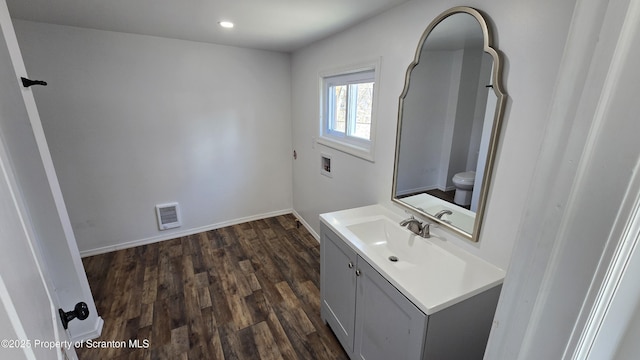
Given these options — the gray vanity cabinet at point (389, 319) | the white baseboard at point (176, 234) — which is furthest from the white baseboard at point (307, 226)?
the gray vanity cabinet at point (389, 319)

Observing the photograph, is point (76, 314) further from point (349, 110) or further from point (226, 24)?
point (349, 110)

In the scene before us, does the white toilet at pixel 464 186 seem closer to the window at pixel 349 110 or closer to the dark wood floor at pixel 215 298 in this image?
the window at pixel 349 110

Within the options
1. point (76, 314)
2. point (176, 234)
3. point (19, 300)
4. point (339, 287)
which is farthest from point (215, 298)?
point (19, 300)

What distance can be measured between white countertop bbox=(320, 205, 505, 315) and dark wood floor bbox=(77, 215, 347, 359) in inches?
33.2

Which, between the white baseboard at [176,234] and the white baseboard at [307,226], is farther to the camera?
the white baseboard at [307,226]

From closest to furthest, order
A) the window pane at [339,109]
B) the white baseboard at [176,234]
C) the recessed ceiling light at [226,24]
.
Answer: the recessed ceiling light at [226,24] < the window pane at [339,109] < the white baseboard at [176,234]

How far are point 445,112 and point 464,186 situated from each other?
445mm

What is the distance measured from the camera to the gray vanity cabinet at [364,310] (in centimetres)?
117

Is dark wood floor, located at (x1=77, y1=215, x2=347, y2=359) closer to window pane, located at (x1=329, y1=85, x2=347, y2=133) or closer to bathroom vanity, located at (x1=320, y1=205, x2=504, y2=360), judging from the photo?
bathroom vanity, located at (x1=320, y1=205, x2=504, y2=360)

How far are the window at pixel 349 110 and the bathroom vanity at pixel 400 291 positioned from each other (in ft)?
2.33

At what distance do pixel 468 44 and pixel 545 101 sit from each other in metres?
0.49

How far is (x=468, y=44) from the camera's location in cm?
132

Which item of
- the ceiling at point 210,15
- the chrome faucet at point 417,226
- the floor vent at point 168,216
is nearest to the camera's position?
the chrome faucet at point 417,226

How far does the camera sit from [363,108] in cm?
235
